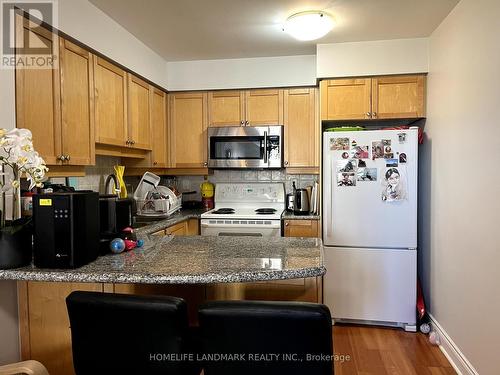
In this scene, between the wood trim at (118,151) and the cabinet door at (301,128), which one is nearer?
the wood trim at (118,151)

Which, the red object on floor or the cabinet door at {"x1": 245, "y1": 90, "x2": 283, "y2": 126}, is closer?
the red object on floor

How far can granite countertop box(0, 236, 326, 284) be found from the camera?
4.15 feet

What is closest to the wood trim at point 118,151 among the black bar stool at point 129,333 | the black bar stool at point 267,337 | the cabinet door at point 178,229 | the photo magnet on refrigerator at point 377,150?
the cabinet door at point 178,229

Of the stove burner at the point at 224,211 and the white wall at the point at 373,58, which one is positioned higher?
the white wall at the point at 373,58

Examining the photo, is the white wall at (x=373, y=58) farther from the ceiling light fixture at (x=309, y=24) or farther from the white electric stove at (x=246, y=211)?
the white electric stove at (x=246, y=211)

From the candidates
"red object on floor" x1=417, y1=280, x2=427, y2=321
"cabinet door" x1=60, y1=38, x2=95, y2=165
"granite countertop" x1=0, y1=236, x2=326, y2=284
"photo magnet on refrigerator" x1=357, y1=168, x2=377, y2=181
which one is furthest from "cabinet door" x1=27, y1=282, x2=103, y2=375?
"red object on floor" x1=417, y1=280, x2=427, y2=321

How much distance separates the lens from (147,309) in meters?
1.04

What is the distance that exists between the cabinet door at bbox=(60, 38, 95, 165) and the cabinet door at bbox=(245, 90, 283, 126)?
1.58m

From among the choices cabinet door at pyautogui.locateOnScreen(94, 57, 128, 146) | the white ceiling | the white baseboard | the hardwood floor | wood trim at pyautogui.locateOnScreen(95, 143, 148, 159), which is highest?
the white ceiling

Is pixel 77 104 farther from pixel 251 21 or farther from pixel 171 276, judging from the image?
pixel 171 276

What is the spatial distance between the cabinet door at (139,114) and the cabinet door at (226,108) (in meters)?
0.66

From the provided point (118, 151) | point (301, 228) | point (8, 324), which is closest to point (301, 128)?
point (301, 228)

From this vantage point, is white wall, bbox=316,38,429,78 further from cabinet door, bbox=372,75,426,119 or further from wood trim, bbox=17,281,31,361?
wood trim, bbox=17,281,31,361

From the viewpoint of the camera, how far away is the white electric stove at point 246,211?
3.10 m
